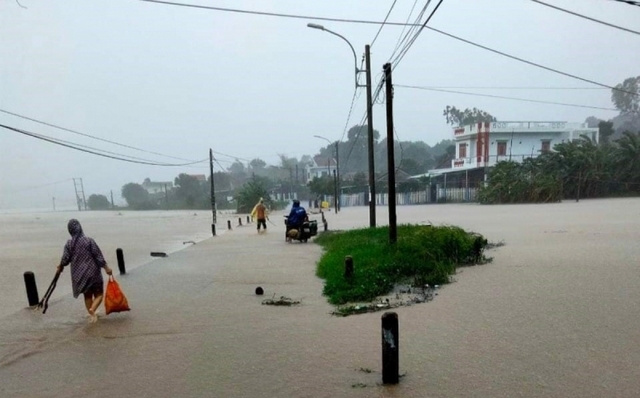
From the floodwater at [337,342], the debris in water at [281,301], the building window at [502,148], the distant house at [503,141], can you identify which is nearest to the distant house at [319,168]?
the distant house at [503,141]

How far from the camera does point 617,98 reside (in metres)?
79.8

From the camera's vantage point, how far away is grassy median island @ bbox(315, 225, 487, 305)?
8.77 meters

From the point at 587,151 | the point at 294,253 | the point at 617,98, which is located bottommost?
the point at 294,253

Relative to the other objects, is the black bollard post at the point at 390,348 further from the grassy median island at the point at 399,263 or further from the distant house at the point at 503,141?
the distant house at the point at 503,141

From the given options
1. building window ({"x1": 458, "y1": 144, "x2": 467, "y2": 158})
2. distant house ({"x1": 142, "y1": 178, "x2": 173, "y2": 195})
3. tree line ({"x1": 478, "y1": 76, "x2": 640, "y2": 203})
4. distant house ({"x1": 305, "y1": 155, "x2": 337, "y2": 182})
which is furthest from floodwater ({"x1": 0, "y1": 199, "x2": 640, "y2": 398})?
distant house ({"x1": 142, "y1": 178, "x2": 173, "y2": 195})

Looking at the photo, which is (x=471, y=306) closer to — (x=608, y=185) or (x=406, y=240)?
(x=406, y=240)

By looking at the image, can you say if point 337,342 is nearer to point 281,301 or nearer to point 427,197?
point 281,301

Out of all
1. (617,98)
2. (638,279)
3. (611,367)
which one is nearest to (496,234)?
(638,279)

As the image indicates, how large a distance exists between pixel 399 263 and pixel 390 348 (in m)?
5.02

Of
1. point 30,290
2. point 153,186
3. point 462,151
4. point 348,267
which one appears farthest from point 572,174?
point 153,186

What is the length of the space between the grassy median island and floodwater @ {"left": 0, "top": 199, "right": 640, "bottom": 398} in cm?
46

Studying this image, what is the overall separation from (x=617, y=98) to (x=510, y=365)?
Answer: 9036 centimetres

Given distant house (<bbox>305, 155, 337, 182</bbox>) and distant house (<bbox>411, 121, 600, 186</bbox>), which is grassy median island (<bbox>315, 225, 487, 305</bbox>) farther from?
distant house (<bbox>305, 155, 337, 182</bbox>)

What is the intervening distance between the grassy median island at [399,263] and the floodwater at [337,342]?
46cm
